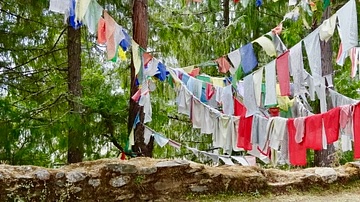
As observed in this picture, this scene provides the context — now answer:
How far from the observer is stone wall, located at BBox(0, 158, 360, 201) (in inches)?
147

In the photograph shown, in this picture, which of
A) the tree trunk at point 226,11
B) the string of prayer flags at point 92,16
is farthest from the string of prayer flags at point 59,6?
the tree trunk at point 226,11

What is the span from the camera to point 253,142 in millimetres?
4680

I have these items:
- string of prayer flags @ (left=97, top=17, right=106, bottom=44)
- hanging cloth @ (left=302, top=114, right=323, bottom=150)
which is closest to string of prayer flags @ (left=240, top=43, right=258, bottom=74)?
hanging cloth @ (left=302, top=114, right=323, bottom=150)

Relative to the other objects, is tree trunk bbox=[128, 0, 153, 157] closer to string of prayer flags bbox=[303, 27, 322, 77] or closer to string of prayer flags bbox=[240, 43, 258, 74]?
string of prayer flags bbox=[240, 43, 258, 74]

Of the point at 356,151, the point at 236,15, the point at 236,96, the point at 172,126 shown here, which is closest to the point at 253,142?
the point at 236,96

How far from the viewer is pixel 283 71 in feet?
12.4

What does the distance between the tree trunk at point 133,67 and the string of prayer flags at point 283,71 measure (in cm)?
263

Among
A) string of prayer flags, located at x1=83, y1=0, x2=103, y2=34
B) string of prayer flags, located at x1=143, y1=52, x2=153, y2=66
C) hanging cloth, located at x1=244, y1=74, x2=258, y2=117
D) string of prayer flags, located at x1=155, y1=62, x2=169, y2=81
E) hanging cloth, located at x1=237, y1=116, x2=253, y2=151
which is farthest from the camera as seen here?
string of prayer flags, located at x1=155, y1=62, x2=169, y2=81

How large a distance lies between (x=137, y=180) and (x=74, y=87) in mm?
2525

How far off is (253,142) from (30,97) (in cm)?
373

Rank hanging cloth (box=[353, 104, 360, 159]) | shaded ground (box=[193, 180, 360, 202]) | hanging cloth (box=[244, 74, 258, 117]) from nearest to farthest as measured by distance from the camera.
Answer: hanging cloth (box=[353, 104, 360, 159]) < hanging cloth (box=[244, 74, 258, 117]) < shaded ground (box=[193, 180, 360, 202])

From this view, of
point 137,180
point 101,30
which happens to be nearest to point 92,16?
point 101,30

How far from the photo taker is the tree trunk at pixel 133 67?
19.6 ft

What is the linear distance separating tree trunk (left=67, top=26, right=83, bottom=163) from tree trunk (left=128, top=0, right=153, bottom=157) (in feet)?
2.57
